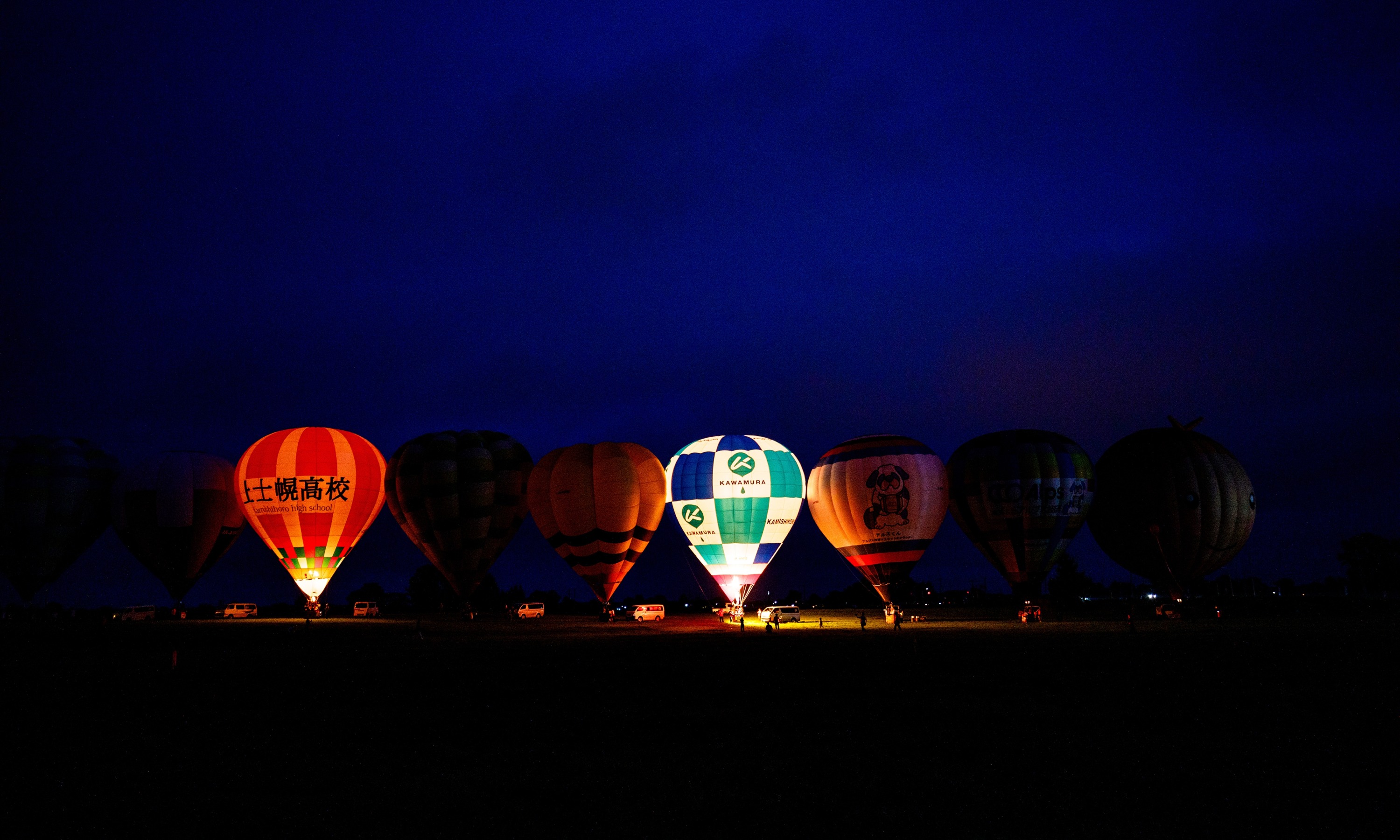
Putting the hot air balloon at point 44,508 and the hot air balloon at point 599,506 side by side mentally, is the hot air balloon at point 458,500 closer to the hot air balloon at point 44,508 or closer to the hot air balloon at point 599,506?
the hot air balloon at point 599,506

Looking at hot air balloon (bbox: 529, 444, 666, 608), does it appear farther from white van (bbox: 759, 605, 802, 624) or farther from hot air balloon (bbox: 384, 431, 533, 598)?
white van (bbox: 759, 605, 802, 624)

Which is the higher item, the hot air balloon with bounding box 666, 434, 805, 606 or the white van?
the hot air balloon with bounding box 666, 434, 805, 606

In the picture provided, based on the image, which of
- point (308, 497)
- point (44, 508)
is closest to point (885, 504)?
point (308, 497)

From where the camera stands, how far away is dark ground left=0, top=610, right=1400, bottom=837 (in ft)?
26.8

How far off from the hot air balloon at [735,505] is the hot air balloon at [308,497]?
16887 mm

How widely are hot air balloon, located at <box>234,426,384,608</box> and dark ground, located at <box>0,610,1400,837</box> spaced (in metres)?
23.8

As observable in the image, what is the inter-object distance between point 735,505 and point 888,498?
302 inches

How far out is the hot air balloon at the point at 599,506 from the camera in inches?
1763

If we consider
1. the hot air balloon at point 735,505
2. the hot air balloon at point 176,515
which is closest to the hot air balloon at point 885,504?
the hot air balloon at point 735,505

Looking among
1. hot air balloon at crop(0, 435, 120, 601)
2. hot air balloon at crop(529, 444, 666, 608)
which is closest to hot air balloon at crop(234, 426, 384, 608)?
hot air balloon at crop(529, 444, 666, 608)

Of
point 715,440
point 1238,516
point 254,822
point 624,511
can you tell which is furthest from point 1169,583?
point 254,822

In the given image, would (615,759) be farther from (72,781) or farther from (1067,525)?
(1067,525)

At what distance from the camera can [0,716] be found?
14.1 meters

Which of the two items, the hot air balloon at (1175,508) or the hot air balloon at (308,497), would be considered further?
the hot air balloon at (1175,508)
